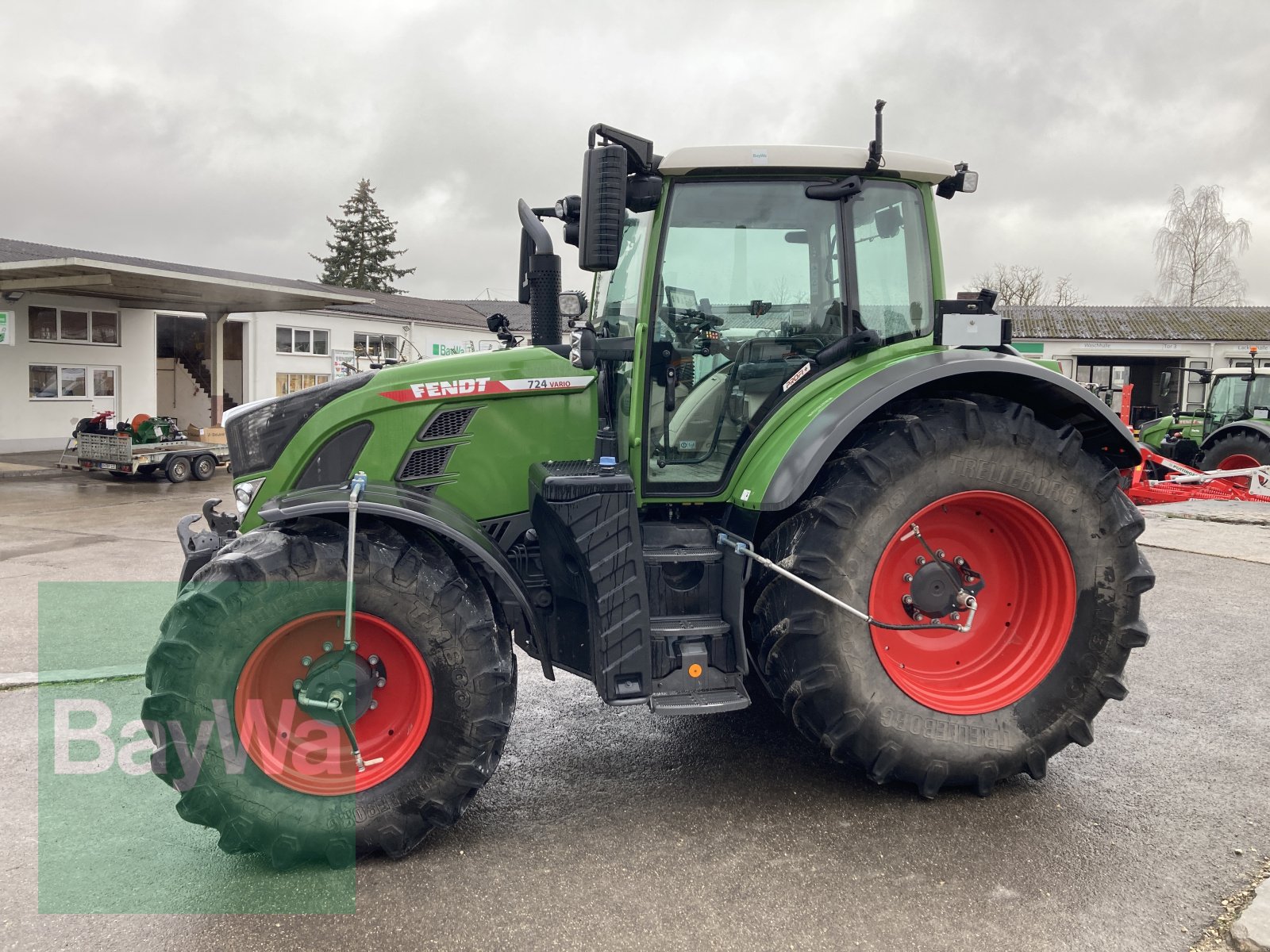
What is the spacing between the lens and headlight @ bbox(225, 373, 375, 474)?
377cm

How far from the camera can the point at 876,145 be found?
3.65m

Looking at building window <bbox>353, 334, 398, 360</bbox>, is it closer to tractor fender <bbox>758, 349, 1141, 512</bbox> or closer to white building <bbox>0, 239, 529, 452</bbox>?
white building <bbox>0, 239, 529, 452</bbox>

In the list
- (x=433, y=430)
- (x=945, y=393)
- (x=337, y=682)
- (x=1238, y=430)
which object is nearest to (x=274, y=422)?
(x=433, y=430)

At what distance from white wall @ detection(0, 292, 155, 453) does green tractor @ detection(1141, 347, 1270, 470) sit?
21227 millimetres

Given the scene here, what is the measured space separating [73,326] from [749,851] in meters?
22.1

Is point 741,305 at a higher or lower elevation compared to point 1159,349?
lower

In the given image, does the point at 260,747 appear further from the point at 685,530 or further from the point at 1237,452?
the point at 1237,452

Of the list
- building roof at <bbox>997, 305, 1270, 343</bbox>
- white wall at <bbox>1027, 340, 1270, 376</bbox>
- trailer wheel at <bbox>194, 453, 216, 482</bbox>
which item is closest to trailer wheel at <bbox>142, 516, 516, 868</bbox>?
trailer wheel at <bbox>194, 453, 216, 482</bbox>

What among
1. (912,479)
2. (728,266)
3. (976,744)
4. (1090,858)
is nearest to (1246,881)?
(1090,858)

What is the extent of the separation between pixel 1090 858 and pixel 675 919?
Result: 148cm

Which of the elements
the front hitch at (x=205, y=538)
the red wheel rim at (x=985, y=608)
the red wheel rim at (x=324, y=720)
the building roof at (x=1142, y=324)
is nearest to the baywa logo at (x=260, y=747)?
the red wheel rim at (x=324, y=720)

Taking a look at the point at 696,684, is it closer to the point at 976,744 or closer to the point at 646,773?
the point at 646,773

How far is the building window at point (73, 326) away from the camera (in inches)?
787

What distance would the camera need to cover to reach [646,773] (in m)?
3.89
